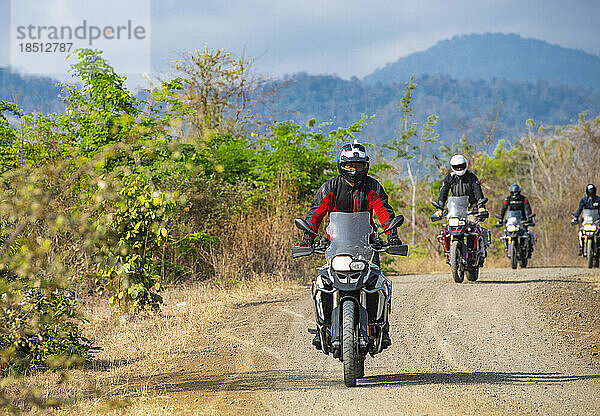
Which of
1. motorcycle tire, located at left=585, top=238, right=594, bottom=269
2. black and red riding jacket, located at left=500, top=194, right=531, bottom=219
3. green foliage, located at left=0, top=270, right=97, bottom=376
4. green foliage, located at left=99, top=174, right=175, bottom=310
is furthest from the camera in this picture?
motorcycle tire, located at left=585, top=238, right=594, bottom=269

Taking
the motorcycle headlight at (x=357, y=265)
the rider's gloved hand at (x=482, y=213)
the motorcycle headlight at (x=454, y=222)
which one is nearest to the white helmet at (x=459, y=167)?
the rider's gloved hand at (x=482, y=213)

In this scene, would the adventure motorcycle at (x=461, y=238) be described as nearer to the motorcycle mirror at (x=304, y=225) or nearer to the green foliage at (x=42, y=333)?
the motorcycle mirror at (x=304, y=225)

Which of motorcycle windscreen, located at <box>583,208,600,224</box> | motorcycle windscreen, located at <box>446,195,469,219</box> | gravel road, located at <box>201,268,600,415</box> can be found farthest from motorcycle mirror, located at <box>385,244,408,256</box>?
motorcycle windscreen, located at <box>583,208,600,224</box>

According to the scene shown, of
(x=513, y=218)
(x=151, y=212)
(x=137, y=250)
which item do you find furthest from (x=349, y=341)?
(x=513, y=218)

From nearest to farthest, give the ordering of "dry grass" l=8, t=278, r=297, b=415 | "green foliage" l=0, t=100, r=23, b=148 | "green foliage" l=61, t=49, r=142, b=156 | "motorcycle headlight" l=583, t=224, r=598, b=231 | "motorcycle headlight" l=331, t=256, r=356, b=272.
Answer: "dry grass" l=8, t=278, r=297, b=415
"motorcycle headlight" l=331, t=256, r=356, b=272
"green foliage" l=0, t=100, r=23, b=148
"green foliage" l=61, t=49, r=142, b=156
"motorcycle headlight" l=583, t=224, r=598, b=231

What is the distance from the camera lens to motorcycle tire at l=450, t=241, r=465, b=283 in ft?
46.2

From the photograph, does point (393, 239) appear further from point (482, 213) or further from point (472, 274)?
point (472, 274)

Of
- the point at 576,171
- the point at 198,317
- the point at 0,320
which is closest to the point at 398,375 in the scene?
the point at 0,320

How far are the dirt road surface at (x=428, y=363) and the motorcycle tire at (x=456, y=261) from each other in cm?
146

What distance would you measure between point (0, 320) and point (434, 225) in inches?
791

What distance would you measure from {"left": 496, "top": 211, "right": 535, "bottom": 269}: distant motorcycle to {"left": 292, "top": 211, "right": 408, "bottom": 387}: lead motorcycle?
38.9 feet

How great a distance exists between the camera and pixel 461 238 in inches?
561

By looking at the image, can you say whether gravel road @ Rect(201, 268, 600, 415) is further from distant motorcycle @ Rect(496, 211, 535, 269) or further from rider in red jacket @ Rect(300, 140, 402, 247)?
distant motorcycle @ Rect(496, 211, 535, 269)

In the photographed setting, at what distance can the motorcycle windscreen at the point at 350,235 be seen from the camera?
6938mm
